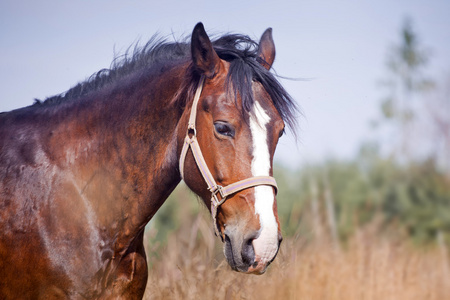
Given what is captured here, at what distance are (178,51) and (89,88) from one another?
777mm

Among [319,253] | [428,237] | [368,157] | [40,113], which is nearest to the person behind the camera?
[40,113]

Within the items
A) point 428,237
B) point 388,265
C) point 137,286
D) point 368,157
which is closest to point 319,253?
point 388,265

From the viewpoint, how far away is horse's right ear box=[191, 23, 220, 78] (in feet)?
9.76

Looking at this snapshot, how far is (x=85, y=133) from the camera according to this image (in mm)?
3178

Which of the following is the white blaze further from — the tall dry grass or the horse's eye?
the tall dry grass

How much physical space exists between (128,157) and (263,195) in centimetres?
109

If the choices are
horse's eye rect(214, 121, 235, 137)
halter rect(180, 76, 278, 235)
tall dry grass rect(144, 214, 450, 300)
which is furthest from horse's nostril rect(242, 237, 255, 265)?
tall dry grass rect(144, 214, 450, 300)

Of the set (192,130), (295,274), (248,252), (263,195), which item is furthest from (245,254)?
(295,274)

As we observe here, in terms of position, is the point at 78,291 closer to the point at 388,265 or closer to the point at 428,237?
the point at 388,265

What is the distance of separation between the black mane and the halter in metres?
0.23

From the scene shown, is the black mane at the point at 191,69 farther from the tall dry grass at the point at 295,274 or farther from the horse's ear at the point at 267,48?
the tall dry grass at the point at 295,274

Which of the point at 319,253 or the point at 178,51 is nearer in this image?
the point at 178,51

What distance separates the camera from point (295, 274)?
5570 millimetres

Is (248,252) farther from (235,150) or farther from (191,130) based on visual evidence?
(191,130)
